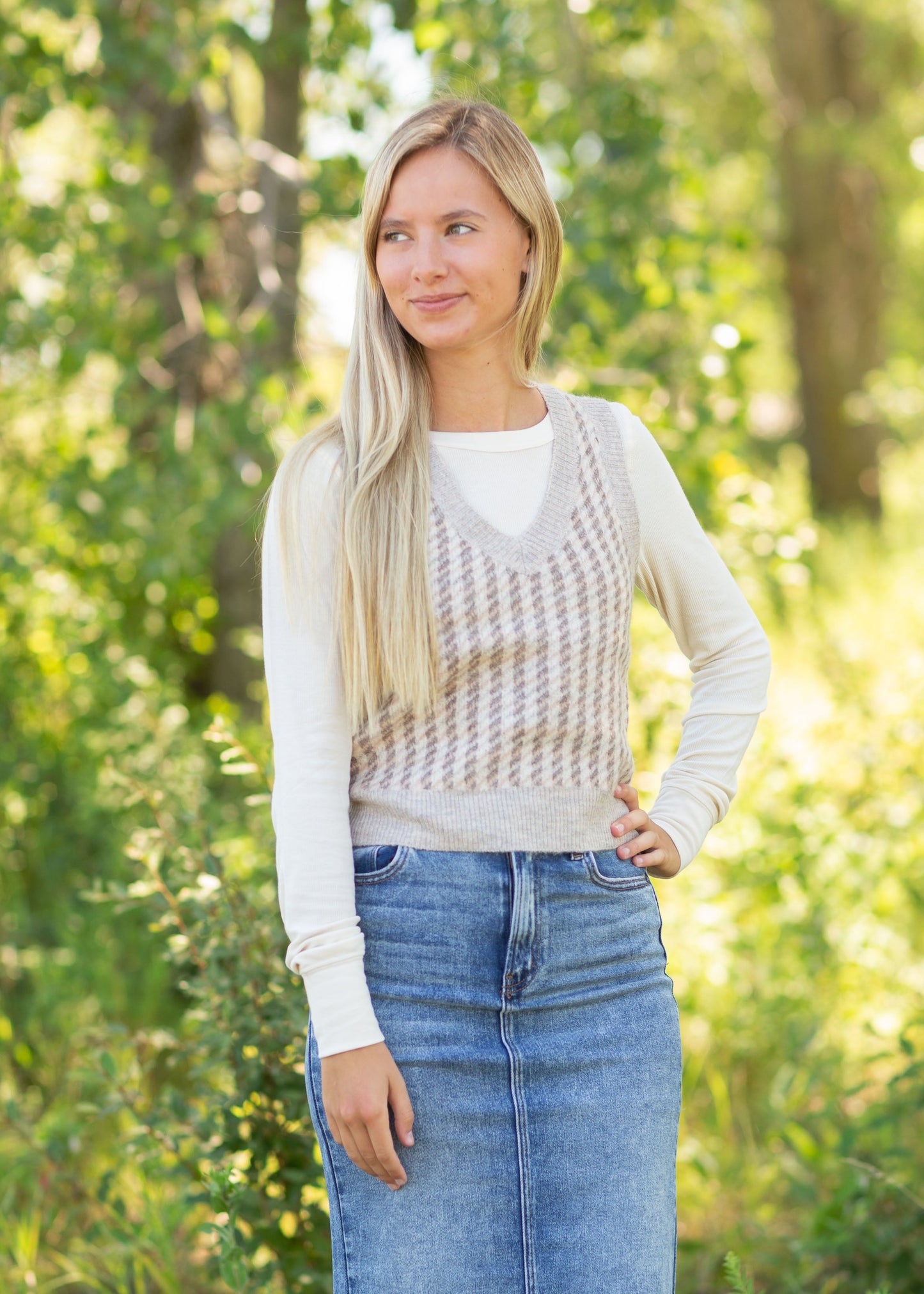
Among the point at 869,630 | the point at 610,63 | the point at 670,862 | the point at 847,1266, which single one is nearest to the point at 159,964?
the point at 847,1266

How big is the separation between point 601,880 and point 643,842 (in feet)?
0.31

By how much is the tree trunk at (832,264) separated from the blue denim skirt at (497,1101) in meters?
9.32

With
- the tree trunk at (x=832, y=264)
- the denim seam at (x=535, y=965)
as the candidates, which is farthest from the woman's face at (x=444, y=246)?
the tree trunk at (x=832, y=264)

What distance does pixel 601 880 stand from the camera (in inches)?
56.6

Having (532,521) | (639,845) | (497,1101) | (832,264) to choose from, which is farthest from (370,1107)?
(832,264)

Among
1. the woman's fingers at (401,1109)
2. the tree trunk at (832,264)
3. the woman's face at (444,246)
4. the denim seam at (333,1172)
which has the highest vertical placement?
the tree trunk at (832,264)

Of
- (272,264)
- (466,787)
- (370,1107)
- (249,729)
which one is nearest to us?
(370,1107)

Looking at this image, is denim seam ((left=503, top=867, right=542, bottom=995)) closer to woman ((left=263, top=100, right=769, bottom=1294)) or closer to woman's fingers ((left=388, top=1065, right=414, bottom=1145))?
woman ((left=263, top=100, right=769, bottom=1294))

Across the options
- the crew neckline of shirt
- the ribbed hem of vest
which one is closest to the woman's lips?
the crew neckline of shirt

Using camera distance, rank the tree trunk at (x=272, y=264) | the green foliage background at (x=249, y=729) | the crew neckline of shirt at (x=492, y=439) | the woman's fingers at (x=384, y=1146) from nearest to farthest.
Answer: the woman's fingers at (x=384, y=1146) < the crew neckline of shirt at (x=492, y=439) < the green foliage background at (x=249, y=729) < the tree trunk at (x=272, y=264)

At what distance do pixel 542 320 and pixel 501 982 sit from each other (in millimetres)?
833

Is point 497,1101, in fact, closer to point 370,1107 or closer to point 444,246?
point 370,1107

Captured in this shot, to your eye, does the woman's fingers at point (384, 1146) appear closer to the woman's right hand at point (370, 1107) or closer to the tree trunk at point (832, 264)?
the woman's right hand at point (370, 1107)

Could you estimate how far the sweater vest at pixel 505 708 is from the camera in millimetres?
1392
